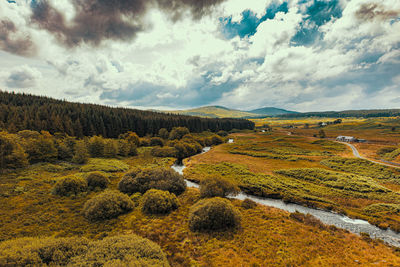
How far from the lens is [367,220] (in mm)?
27609

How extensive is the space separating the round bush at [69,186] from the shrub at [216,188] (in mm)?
28950

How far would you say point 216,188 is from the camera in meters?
34.9

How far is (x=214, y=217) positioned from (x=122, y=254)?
14412mm

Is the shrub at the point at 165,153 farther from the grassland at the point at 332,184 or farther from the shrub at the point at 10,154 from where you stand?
the shrub at the point at 10,154

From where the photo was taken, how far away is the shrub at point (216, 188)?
34.8 m

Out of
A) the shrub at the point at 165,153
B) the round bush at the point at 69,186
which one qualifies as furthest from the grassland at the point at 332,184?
the round bush at the point at 69,186

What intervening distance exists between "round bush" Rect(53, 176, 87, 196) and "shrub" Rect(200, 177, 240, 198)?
29.0 meters

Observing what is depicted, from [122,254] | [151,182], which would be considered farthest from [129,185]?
[122,254]

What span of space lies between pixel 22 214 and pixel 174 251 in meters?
27.9

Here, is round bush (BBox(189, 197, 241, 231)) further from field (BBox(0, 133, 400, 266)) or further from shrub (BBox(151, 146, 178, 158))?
shrub (BBox(151, 146, 178, 158))

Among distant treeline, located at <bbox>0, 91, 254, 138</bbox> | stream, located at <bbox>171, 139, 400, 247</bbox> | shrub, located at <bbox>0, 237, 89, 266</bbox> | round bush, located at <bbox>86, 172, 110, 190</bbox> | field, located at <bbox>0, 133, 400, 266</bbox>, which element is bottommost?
stream, located at <bbox>171, 139, 400, 247</bbox>

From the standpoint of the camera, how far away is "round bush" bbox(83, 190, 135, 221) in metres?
26.6

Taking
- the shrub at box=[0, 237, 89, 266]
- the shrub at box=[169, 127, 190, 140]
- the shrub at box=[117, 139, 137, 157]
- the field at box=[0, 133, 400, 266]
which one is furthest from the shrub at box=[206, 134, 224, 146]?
the shrub at box=[0, 237, 89, 266]

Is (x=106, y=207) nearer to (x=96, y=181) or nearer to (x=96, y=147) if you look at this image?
(x=96, y=181)
